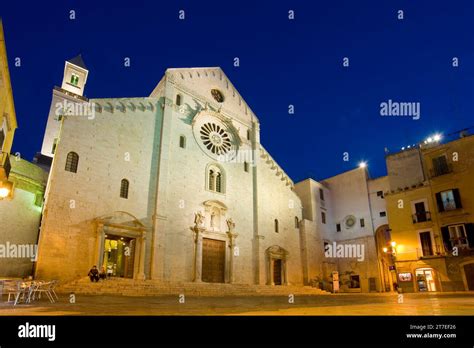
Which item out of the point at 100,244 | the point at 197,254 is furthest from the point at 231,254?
the point at 100,244

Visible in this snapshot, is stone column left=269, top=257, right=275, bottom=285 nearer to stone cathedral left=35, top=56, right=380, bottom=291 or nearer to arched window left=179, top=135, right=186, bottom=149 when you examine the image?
stone cathedral left=35, top=56, right=380, bottom=291

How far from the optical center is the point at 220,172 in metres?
25.8

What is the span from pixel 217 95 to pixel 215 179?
8.59 metres

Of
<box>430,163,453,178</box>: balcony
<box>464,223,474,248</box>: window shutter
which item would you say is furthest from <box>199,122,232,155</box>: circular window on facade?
<box>464,223,474,248</box>: window shutter

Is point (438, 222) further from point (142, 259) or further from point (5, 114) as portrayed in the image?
point (5, 114)

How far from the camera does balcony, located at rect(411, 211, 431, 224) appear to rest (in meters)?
23.3

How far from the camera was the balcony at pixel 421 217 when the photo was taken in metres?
23.3

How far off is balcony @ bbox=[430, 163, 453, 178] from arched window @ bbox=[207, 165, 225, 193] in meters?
16.1

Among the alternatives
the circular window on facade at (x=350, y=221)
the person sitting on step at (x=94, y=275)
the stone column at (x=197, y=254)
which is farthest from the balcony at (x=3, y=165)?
the circular window on facade at (x=350, y=221)

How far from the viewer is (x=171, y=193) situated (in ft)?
71.6
